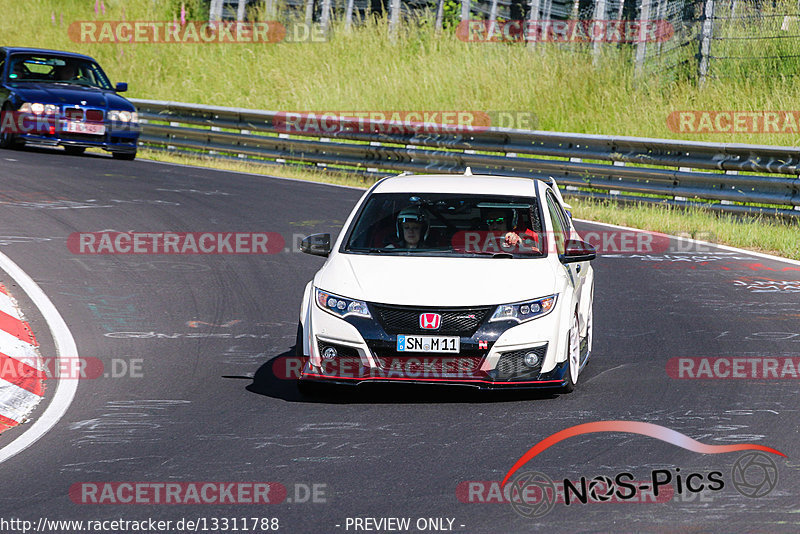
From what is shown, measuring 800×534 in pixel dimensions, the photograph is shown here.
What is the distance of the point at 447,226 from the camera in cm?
900

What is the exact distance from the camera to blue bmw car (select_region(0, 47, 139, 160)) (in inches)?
842

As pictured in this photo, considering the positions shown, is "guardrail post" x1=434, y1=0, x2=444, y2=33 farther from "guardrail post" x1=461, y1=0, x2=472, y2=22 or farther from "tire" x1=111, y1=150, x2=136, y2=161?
"tire" x1=111, y1=150, x2=136, y2=161

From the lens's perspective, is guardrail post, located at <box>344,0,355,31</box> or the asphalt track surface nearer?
the asphalt track surface

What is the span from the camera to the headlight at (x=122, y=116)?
2180cm

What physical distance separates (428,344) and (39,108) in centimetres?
1539

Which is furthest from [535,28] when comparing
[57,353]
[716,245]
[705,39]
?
[57,353]

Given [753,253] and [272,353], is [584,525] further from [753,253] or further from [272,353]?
[753,253]

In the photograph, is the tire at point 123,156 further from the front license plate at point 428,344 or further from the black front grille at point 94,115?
the front license plate at point 428,344

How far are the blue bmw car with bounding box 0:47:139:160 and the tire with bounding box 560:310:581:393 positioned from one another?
14.9 m

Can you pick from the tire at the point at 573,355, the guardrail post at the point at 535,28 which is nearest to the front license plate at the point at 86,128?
the guardrail post at the point at 535,28

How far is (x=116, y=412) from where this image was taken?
7.90 meters

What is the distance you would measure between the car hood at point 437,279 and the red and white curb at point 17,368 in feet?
6.92

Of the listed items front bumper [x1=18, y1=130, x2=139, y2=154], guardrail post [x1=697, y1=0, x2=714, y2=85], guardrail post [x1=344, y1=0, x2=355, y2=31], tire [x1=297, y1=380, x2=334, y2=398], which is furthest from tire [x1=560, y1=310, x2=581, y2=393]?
guardrail post [x1=344, y1=0, x2=355, y2=31]

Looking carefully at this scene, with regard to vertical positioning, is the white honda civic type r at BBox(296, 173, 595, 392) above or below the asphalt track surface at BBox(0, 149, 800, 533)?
above
